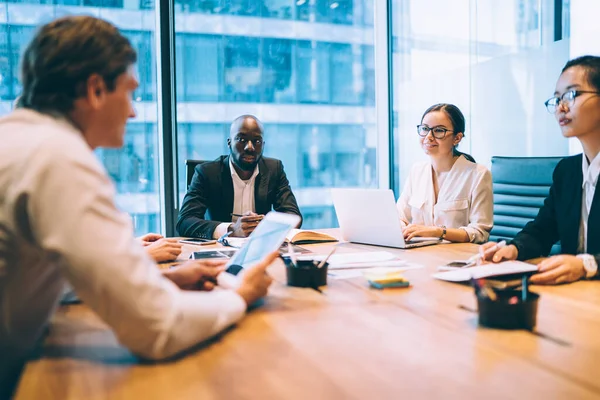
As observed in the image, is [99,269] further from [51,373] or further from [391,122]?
[391,122]

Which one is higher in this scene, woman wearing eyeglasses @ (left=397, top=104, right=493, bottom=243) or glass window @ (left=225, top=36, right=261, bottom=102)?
glass window @ (left=225, top=36, right=261, bottom=102)

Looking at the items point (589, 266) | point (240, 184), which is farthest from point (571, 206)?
point (240, 184)

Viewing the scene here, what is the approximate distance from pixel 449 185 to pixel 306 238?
32.9 inches

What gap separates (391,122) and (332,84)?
0.66 metres

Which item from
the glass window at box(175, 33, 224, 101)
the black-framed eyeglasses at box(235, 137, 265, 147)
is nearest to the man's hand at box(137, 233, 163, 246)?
the black-framed eyeglasses at box(235, 137, 265, 147)

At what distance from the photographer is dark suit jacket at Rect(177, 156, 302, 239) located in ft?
9.95

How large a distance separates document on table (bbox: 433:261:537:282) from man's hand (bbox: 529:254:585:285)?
29 mm

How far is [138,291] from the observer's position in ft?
2.89

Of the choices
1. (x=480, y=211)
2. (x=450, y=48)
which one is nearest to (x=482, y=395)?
(x=480, y=211)

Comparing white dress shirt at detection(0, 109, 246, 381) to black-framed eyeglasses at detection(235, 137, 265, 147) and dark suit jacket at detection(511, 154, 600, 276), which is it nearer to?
dark suit jacket at detection(511, 154, 600, 276)

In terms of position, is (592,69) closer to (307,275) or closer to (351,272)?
(351,272)

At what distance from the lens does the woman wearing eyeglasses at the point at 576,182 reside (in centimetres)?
189

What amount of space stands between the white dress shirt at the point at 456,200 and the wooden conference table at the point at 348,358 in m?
1.29

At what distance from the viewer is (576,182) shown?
202 centimetres
